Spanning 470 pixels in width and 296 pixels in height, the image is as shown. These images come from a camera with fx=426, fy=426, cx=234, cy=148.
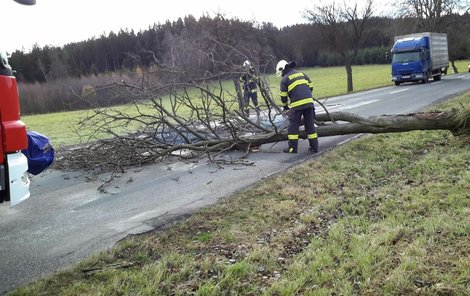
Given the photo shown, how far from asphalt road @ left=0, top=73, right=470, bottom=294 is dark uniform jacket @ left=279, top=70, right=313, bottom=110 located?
0.95 m

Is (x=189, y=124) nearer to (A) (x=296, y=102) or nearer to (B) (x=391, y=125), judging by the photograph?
(A) (x=296, y=102)

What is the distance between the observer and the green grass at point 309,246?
3.09 m

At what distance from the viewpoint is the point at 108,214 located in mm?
5102

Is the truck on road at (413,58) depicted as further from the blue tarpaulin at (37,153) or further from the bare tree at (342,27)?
the blue tarpaulin at (37,153)

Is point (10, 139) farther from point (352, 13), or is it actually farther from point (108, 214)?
point (352, 13)

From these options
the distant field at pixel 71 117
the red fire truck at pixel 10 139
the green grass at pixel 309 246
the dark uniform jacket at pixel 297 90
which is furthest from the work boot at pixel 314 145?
the red fire truck at pixel 10 139

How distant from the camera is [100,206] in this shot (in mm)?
5469

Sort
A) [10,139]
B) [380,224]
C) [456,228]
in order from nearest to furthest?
[10,139], [456,228], [380,224]

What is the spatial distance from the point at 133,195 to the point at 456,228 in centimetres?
400

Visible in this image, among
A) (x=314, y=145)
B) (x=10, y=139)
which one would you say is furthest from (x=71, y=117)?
(x=10, y=139)

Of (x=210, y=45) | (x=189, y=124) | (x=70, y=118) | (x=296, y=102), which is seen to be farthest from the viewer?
(x=70, y=118)

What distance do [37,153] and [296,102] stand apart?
4887mm

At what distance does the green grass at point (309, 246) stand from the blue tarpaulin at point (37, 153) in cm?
99

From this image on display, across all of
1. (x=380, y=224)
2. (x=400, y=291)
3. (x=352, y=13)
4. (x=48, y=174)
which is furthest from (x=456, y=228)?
(x=352, y=13)
